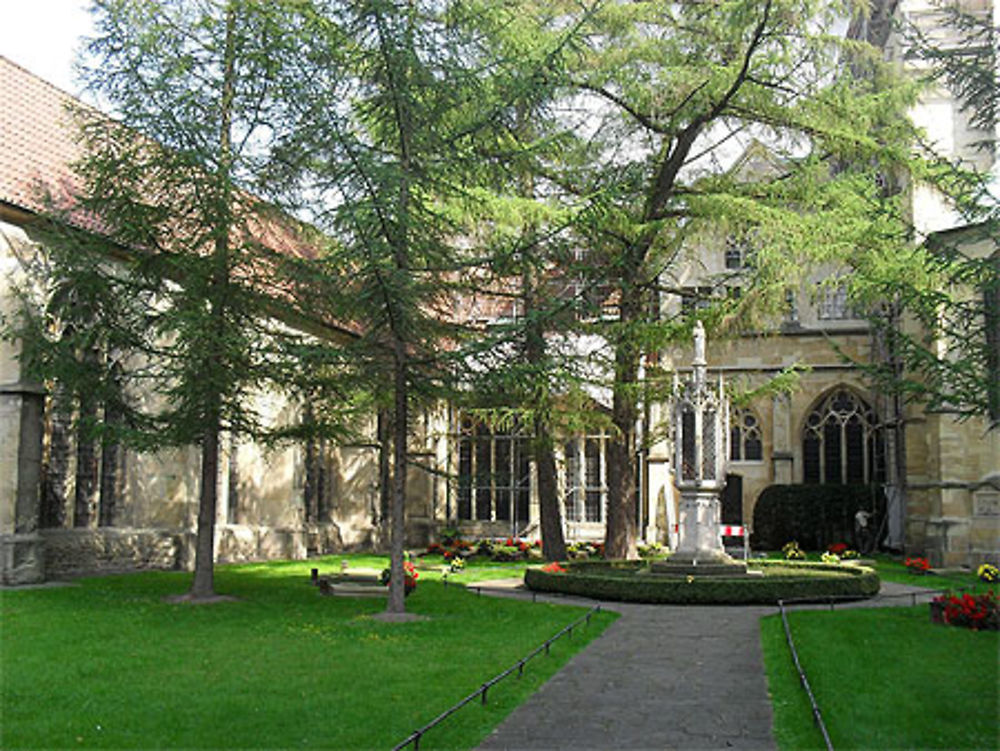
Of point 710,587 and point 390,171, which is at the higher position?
point 390,171

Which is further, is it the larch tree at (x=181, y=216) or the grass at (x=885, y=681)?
the larch tree at (x=181, y=216)

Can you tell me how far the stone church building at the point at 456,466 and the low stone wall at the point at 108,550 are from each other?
1.3 inches

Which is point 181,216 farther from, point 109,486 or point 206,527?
point 109,486

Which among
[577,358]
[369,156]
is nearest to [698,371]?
[577,358]

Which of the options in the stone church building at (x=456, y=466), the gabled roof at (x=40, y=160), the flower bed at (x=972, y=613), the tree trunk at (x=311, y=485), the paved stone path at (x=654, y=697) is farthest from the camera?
the tree trunk at (x=311, y=485)

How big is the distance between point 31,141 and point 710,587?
15.6 m

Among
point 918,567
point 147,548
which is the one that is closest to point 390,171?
point 147,548

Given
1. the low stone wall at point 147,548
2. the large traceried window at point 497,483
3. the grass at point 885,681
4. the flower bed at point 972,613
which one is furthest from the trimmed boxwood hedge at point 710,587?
the large traceried window at point 497,483

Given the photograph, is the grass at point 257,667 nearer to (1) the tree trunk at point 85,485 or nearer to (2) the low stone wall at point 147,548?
(2) the low stone wall at point 147,548

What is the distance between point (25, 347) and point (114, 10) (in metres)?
5.38

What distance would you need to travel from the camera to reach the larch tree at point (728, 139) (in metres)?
19.2

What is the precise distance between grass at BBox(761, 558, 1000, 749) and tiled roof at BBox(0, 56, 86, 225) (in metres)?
14.2

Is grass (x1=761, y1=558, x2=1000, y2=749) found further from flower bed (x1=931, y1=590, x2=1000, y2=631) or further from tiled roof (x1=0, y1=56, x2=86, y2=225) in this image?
tiled roof (x1=0, y1=56, x2=86, y2=225)

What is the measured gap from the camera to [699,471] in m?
18.5
